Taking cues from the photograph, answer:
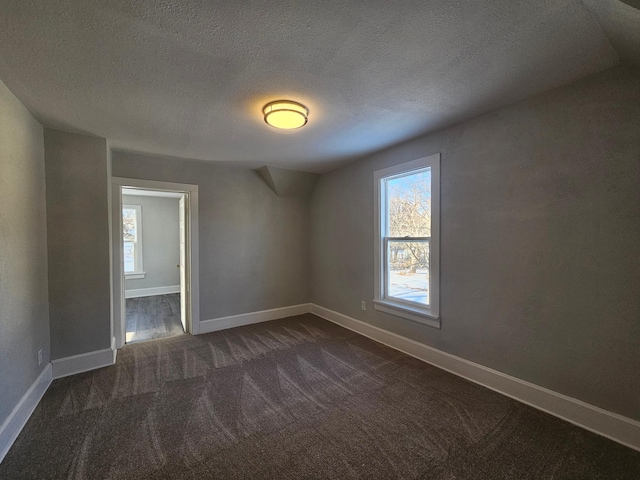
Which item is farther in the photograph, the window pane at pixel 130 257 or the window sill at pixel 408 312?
the window pane at pixel 130 257

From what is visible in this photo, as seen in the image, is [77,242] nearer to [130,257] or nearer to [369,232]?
[369,232]

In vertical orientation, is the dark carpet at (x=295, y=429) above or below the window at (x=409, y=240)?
below

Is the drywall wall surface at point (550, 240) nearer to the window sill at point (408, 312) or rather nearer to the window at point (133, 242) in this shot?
the window sill at point (408, 312)

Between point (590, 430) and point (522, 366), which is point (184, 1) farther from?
point (590, 430)

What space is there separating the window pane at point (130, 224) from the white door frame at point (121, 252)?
11.5ft

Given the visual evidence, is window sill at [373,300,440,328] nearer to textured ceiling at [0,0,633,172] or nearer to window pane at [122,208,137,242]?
→ textured ceiling at [0,0,633,172]

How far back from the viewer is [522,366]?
7.07 feet

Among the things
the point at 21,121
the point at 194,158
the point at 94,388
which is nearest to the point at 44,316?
the point at 94,388

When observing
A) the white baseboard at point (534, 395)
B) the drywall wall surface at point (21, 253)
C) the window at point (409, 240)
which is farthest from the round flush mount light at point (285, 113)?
the white baseboard at point (534, 395)

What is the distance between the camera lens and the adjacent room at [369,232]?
145cm

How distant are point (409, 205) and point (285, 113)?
1766mm

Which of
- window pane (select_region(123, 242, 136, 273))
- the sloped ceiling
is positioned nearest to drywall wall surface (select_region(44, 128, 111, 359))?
the sloped ceiling

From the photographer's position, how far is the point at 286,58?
158 centimetres

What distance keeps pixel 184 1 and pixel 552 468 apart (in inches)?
119
